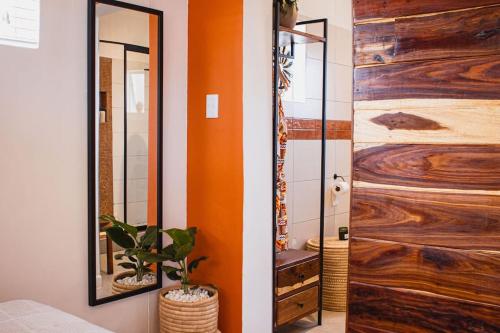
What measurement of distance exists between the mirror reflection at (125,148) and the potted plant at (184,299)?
0.11 m

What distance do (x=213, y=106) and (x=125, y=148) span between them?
515 mm

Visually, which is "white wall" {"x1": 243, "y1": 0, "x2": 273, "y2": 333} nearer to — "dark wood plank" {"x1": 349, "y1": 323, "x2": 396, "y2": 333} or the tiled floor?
the tiled floor

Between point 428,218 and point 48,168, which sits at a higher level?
point 48,168

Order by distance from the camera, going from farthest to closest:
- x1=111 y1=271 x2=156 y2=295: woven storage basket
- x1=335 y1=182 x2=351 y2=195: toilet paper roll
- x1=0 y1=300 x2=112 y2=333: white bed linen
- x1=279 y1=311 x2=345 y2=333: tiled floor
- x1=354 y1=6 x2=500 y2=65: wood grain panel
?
x1=335 y1=182 x2=351 y2=195: toilet paper roll → x1=279 y1=311 x2=345 y2=333: tiled floor → x1=111 y1=271 x2=156 y2=295: woven storage basket → x1=354 y1=6 x2=500 y2=65: wood grain panel → x1=0 y1=300 x2=112 y2=333: white bed linen

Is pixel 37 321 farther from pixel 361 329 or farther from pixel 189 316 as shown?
pixel 361 329

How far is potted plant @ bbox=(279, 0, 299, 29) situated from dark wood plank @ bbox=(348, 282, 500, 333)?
161 cm

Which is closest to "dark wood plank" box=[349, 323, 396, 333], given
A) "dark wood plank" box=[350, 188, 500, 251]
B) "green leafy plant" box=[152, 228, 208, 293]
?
"dark wood plank" box=[350, 188, 500, 251]

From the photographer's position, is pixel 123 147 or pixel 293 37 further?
pixel 293 37

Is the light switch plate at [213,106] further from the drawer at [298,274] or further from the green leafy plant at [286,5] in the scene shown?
the drawer at [298,274]

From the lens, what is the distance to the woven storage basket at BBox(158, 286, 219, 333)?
8.48ft

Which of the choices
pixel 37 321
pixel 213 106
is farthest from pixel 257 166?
pixel 37 321

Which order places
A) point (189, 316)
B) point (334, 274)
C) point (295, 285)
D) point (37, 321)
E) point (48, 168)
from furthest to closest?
point (334, 274)
point (295, 285)
point (189, 316)
point (48, 168)
point (37, 321)

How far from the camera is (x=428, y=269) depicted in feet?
6.81

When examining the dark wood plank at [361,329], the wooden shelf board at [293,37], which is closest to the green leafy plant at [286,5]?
the wooden shelf board at [293,37]
